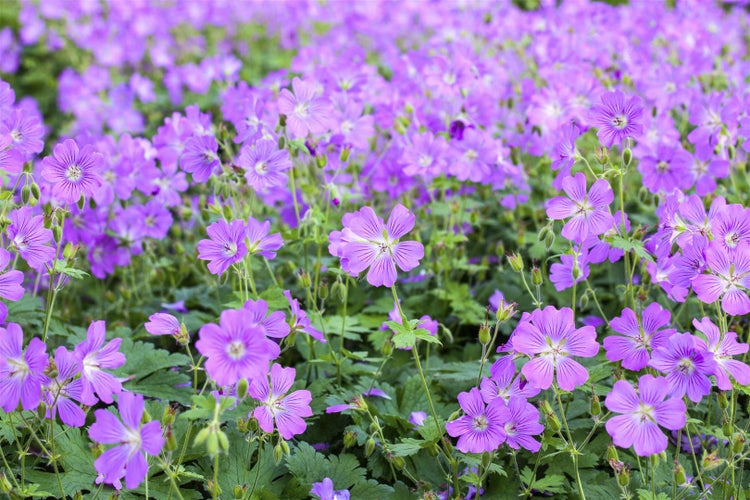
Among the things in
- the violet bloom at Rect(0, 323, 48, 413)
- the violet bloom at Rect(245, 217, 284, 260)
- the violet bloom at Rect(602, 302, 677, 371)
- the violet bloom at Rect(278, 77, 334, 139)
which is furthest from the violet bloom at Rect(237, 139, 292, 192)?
the violet bloom at Rect(602, 302, 677, 371)

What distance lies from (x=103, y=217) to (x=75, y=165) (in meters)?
0.89

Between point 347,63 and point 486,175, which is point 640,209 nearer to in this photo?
point 486,175

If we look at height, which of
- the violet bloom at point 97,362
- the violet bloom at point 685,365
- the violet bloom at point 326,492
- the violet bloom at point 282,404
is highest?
the violet bloom at point 685,365

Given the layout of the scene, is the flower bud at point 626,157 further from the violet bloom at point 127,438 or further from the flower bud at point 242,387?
the violet bloom at point 127,438

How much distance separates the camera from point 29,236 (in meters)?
1.80

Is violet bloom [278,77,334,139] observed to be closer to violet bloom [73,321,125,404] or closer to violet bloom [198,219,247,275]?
violet bloom [198,219,247,275]

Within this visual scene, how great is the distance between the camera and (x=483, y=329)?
5.56 feet

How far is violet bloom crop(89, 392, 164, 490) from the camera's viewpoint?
133cm

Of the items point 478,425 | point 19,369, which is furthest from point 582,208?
point 19,369

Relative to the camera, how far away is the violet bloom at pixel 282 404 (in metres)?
1.65

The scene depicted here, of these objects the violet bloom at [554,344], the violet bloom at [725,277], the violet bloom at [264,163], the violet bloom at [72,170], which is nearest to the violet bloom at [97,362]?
the violet bloom at [72,170]

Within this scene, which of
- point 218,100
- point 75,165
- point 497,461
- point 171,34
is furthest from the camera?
point 171,34

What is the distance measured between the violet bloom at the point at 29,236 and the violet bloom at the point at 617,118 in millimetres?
1272

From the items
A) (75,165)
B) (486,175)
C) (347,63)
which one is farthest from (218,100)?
(75,165)
